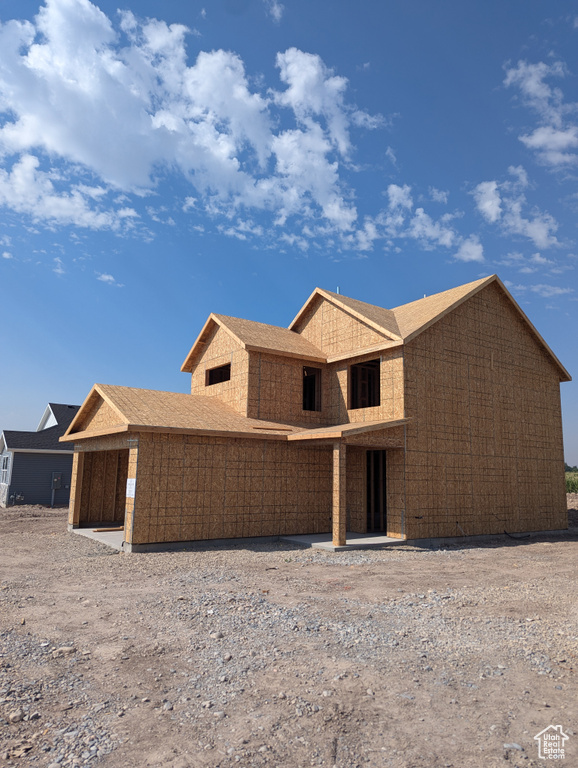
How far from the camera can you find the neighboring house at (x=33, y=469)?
28.3 meters

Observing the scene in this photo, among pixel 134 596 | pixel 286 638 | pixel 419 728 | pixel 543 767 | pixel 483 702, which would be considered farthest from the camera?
pixel 134 596

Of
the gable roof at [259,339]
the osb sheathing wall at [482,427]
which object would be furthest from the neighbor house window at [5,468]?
the osb sheathing wall at [482,427]

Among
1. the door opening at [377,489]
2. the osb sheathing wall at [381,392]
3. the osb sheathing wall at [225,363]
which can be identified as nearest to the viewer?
the osb sheathing wall at [381,392]

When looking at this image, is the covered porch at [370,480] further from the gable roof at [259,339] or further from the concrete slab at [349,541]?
the gable roof at [259,339]

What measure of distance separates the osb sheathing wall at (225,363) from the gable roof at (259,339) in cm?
33

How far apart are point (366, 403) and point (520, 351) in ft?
21.9

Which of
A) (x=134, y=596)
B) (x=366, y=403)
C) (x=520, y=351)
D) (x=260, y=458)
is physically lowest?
(x=134, y=596)

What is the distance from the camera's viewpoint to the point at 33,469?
28766mm

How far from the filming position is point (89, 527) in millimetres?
19406

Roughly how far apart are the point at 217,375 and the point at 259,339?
3.69 m

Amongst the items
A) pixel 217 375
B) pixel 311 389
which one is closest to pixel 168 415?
pixel 217 375

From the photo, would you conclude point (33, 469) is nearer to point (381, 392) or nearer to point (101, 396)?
point (101, 396)

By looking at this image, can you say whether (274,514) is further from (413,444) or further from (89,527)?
(89,527)

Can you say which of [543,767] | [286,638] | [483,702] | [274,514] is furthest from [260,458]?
[543,767]
